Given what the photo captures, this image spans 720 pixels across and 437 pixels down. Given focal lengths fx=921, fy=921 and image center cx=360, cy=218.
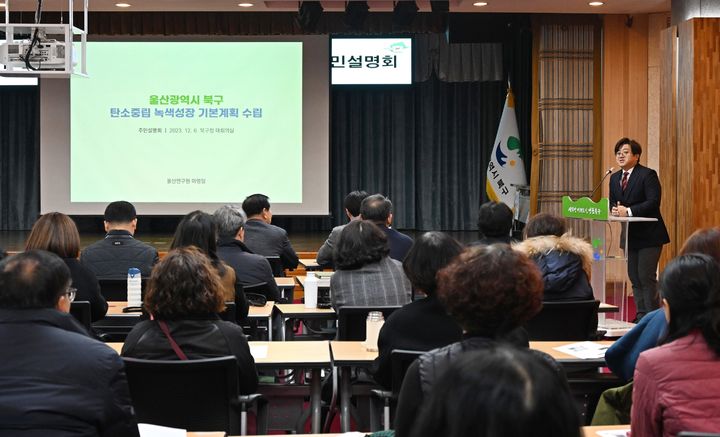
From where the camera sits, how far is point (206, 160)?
9.95 metres

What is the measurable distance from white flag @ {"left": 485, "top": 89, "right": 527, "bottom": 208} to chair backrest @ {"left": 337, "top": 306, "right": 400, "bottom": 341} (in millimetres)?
6951

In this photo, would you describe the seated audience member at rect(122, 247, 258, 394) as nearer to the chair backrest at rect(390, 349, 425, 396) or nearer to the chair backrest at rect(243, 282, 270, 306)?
the chair backrest at rect(390, 349, 425, 396)

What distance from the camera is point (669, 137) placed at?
806 cm

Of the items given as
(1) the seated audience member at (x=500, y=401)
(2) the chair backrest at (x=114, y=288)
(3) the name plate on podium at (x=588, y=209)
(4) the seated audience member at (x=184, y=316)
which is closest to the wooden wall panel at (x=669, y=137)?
(3) the name plate on podium at (x=588, y=209)

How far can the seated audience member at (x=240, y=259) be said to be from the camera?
5.13 m

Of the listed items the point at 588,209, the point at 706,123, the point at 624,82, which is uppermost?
the point at 624,82

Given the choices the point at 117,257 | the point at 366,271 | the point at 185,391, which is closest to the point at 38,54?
the point at 117,257

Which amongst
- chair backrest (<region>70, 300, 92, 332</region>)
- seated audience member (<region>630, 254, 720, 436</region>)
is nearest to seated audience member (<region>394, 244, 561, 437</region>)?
seated audience member (<region>630, 254, 720, 436</region>)

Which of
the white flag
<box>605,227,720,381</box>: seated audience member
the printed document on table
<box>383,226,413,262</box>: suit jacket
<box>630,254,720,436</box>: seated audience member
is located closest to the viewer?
<box>630,254,720,436</box>: seated audience member

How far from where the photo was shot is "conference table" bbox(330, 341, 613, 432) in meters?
3.39

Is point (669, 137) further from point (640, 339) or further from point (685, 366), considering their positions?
point (685, 366)

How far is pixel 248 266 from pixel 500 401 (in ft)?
14.1

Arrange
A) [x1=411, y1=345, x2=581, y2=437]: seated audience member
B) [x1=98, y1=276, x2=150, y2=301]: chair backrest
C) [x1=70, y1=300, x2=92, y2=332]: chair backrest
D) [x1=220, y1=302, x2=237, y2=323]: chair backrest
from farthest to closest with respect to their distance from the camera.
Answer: [x1=98, y1=276, x2=150, y2=301]: chair backrest, [x1=220, y1=302, x2=237, y2=323]: chair backrest, [x1=70, y1=300, x2=92, y2=332]: chair backrest, [x1=411, y1=345, x2=581, y2=437]: seated audience member

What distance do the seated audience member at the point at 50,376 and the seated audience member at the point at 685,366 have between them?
4.08ft
